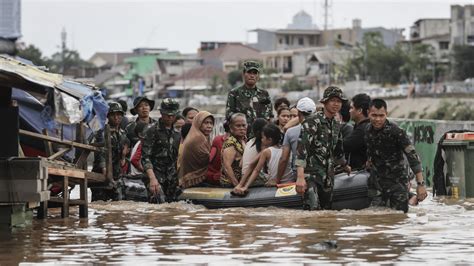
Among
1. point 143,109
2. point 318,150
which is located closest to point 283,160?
point 318,150

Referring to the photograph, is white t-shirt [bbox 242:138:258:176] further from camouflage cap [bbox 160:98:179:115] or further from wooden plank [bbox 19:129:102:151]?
wooden plank [bbox 19:129:102:151]

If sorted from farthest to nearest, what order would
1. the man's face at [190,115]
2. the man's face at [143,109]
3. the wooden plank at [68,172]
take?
the man's face at [190,115]
the man's face at [143,109]
the wooden plank at [68,172]

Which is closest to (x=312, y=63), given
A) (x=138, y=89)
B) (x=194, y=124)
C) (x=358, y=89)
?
(x=138, y=89)

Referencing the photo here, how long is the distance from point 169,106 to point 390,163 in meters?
3.28

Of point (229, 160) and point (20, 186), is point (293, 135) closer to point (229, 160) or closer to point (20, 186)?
point (229, 160)

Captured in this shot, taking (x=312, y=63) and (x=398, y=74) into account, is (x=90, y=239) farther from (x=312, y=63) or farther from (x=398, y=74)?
(x=312, y=63)

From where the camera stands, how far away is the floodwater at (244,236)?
42.4 ft

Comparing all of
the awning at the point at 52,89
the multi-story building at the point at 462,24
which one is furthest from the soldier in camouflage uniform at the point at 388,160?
the multi-story building at the point at 462,24

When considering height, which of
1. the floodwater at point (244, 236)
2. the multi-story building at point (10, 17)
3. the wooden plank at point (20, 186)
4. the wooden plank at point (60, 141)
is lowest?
the floodwater at point (244, 236)

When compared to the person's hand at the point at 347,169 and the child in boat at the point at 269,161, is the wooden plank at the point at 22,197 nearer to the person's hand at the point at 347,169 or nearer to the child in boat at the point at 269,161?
A: the child in boat at the point at 269,161

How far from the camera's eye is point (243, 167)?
723 inches

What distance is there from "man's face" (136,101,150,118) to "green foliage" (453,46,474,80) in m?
86.6

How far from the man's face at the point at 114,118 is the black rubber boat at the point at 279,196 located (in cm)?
173

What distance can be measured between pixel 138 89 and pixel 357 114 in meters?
127
